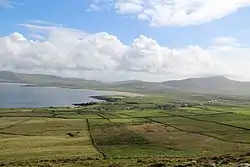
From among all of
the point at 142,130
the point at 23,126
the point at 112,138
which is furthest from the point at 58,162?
the point at 23,126

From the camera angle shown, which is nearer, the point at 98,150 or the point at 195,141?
the point at 98,150

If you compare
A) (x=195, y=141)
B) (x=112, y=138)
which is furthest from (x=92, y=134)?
(x=195, y=141)

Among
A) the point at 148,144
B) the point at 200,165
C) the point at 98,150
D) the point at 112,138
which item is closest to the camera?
the point at 200,165

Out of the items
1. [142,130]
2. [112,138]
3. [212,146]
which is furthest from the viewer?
[142,130]

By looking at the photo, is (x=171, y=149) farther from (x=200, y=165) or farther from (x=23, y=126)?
(x=23, y=126)

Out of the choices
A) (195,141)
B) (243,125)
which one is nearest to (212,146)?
(195,141)

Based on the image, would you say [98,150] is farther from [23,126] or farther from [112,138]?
[23,126]

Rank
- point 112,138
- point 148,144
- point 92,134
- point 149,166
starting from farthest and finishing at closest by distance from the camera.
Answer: point 92,134 < point 112,138 < point 148,144 < point 149,166

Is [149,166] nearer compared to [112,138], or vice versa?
[149,166]

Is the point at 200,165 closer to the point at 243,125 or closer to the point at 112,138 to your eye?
the point at 112,138

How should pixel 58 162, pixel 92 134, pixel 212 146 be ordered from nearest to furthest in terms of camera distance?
pixel 58 162, pixel 212 146, pixel 92 134
